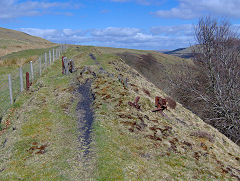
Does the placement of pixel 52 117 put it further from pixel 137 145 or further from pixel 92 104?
pixel 137 145

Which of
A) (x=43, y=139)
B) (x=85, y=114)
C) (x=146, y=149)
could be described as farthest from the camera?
(x=85, y=114)

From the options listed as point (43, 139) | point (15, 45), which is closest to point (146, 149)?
point (43, 139)

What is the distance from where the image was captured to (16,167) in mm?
8148

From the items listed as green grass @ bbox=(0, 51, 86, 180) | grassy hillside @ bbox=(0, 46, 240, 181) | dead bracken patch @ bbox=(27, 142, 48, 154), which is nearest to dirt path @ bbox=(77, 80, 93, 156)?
grassy hillside @ bbox=(0, 46, 240, 181)

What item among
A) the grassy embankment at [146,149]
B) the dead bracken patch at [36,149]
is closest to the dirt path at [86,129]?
the grassy embankment at [146,149]

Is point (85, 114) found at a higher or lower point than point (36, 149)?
higher

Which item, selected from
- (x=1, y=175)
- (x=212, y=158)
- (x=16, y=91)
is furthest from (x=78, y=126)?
(x=16, y=91)

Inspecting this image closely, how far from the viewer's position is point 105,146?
9.34 m

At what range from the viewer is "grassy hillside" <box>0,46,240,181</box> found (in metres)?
7.91

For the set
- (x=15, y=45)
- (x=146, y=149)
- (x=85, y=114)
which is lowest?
(x=146, y=149)

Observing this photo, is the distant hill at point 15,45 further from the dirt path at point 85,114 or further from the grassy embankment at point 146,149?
the grassy embankment at point 146,149

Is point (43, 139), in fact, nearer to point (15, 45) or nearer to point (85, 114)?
point (85, 114)

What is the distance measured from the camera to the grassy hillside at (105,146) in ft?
26.0

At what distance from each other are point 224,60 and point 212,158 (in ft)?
62.6
